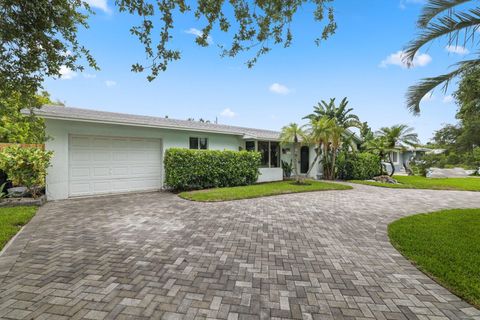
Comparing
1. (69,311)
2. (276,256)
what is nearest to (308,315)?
(276,256)

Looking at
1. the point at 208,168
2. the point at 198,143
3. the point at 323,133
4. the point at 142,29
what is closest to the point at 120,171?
the point at 208,168

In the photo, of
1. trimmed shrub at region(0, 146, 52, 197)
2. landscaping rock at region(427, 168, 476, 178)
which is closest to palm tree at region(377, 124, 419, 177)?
landscaping rock at region(427, 168, 476, 178)

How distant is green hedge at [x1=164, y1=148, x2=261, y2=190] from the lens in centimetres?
1011

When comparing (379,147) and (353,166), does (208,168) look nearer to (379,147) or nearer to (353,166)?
(353,166)

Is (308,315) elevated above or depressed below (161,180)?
below

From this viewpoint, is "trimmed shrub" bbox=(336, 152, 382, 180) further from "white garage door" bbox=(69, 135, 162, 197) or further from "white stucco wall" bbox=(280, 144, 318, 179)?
"white garage door" bbox=(69, 135, 162, 197)

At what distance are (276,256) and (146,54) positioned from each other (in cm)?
410

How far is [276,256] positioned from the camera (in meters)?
3.76

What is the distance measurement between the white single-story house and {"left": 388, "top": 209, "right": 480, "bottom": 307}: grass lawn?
31.4 feet

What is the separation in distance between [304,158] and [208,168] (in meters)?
8.84

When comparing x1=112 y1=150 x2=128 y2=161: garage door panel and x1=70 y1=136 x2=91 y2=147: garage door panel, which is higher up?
x1=70 y1=136 x2=91 y2=147: garage door panel

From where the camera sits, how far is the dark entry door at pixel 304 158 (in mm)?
16750

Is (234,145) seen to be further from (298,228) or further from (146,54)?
(146,54)

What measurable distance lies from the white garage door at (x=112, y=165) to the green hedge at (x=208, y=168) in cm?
97
